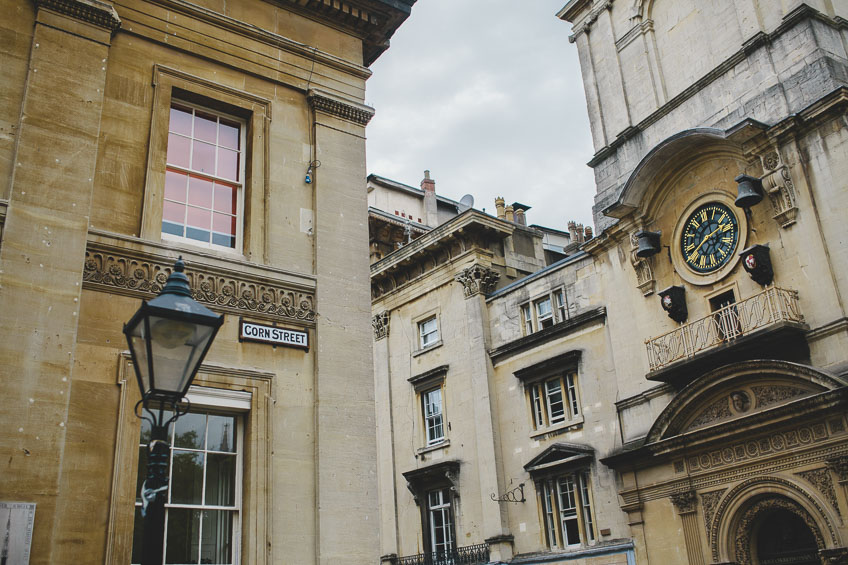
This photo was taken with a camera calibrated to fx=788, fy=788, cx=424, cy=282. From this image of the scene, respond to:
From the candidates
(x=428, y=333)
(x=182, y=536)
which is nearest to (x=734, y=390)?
(x=428, y=333)

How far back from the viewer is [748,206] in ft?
71.5

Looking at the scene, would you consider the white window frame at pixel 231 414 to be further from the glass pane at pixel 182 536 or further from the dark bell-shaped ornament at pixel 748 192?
the dark bell-shaped ornament at pixel 748 192

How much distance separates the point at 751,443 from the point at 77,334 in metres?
18.1

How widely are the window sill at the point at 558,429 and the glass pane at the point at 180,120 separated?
19171 mm

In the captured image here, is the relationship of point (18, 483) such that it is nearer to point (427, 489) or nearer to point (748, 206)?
point (748, 206)

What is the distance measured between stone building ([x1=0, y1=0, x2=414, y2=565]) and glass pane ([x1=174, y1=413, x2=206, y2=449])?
0.02 m

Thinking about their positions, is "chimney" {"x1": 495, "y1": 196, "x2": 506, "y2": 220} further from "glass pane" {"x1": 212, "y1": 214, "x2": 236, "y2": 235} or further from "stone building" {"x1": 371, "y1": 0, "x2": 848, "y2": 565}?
"glass pane" {"x1": 212, "y1": 214, "x2": 236, "y2": 235}

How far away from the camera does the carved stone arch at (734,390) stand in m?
19.7

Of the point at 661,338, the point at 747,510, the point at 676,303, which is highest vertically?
the point at 676,303

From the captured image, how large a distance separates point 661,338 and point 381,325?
1518cm

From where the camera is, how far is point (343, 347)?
35.0ft

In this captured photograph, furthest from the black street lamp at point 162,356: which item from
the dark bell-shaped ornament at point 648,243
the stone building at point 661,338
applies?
the dark bell-shaped ornament at point 648,243

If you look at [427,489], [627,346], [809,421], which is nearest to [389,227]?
[427,489]

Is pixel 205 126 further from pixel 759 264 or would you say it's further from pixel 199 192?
pixel 759 264
